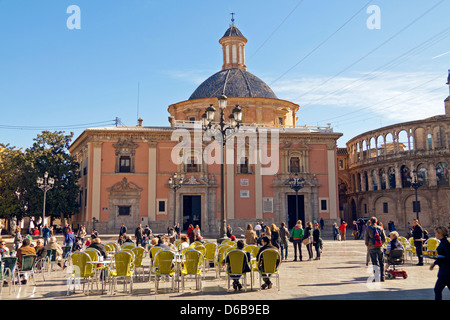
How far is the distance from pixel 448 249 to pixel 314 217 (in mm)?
28981

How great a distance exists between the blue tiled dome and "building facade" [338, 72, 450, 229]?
14811 millimetres

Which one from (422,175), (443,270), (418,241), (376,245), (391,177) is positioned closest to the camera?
(443,270)

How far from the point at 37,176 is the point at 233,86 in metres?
18.9

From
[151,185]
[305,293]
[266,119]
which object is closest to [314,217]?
[266,119]

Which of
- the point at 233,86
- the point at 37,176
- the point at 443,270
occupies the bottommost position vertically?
the point at 443,270

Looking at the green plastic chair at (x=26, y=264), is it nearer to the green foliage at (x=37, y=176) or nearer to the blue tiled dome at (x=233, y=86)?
the green foliage at (x=37, y=176)

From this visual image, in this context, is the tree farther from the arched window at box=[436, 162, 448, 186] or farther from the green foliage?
the arched window at box=[436, 162, 448, 186]

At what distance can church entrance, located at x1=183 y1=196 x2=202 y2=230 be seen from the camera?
34.0 m

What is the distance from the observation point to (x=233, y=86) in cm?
3975

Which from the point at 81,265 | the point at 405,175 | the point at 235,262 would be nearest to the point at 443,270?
Result: the point at 235,262

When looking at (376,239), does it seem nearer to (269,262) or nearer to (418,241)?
(269,262)

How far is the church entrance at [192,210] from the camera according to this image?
3400 centimetres

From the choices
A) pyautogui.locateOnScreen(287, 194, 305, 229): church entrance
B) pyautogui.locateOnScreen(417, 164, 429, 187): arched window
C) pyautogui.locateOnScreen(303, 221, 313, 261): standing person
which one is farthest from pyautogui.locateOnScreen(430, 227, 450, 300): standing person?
pyautogui.locateOnScreen(417, 164, 429, 187): arched window

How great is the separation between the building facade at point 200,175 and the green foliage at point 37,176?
4.41ft
